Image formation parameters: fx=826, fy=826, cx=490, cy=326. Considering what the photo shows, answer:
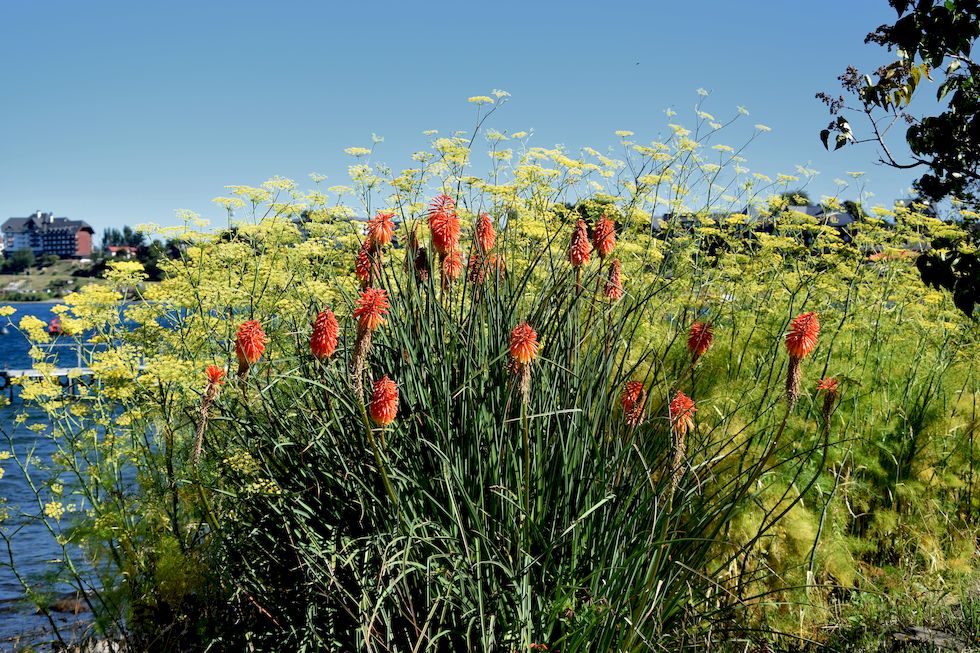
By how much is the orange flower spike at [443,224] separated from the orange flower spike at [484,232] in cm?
24

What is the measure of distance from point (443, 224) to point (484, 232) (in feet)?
1.16

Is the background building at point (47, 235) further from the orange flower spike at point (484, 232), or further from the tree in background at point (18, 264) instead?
the orange flower spike at point (484, 232)

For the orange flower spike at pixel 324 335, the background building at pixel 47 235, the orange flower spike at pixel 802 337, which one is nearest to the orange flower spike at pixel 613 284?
the orange flower spike at pixel 802 337

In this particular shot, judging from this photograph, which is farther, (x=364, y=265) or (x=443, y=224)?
(x=364, y=265)

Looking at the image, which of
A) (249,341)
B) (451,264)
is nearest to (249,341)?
(249,341)

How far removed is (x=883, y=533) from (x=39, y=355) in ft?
16.5

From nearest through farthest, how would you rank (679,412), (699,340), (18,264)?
1. (679,412)
2. (699,340)
3. (18,264)

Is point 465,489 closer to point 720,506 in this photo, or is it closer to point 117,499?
point 720,506

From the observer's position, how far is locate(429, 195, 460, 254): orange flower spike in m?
2.86

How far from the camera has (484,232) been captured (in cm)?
319

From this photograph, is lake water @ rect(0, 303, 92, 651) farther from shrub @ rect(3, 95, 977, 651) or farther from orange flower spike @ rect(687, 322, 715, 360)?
orange flower spike @ rect(687, 322, 715, 360)

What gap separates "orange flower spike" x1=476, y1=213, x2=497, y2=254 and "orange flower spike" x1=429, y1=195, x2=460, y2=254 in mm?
243

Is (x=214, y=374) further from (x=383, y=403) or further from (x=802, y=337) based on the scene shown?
(x=802, y=337)

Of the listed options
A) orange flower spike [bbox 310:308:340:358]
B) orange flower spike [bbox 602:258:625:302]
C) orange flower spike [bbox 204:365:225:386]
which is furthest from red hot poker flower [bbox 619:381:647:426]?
orange flower spike [bbox 204:365:225:386]
